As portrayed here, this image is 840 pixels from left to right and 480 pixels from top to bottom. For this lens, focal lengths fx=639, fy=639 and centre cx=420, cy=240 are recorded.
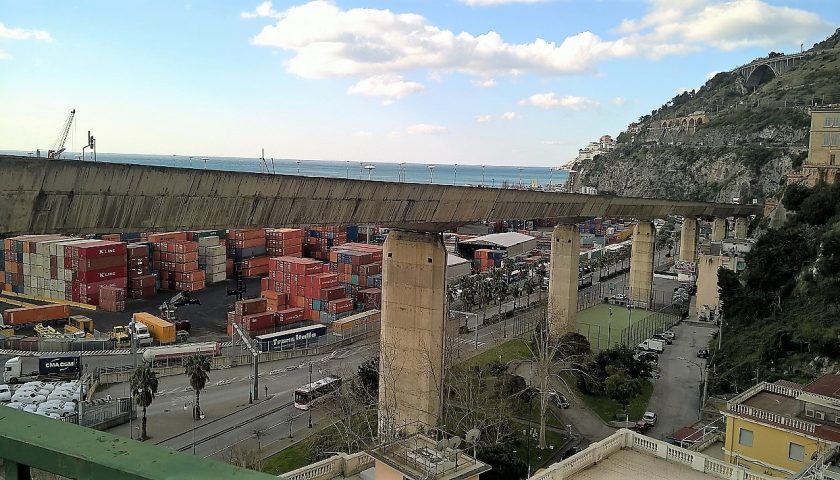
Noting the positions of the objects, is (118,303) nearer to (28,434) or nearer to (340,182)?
(340,182)

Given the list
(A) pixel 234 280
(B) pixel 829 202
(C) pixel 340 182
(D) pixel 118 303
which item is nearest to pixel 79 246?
(D) pixel 118 303

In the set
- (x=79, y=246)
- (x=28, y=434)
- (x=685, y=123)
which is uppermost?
(x=685, y=123)

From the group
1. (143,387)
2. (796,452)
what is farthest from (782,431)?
(143,387)

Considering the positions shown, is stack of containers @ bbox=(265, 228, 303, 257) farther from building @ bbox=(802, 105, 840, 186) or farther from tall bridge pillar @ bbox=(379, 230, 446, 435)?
building @ bbox=(802, 105, 840, 186)

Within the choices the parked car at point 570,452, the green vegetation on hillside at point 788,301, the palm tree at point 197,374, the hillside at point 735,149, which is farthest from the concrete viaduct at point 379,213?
the hillside at point 735,149

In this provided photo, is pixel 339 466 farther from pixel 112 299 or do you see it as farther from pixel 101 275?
pixel 101 275

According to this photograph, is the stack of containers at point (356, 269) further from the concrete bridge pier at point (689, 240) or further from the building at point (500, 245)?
the concrete bridge pier at point (689, 240)

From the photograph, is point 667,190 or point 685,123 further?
point 685,123
